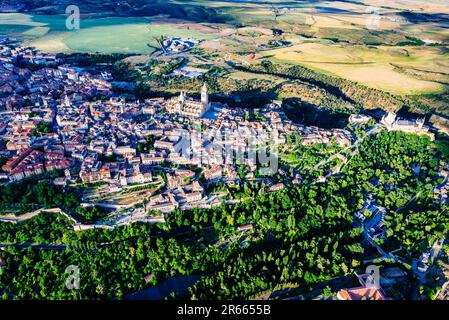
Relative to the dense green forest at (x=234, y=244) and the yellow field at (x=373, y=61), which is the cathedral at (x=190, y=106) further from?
the yellow field at (x=373, y=61)

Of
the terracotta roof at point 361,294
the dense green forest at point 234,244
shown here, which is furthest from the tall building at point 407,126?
the terracotta roof at point 361,294

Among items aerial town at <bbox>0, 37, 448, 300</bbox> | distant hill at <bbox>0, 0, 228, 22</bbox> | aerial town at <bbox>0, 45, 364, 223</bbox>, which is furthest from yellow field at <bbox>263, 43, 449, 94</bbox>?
distant hill at <bbox>0, 0, 228, 22</bbox>

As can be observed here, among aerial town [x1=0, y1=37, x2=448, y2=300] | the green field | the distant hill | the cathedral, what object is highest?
the distant hill

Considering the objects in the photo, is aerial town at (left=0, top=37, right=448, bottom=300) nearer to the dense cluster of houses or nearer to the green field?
the dense cluster of houses

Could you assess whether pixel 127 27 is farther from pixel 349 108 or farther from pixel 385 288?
pixel 385 288
